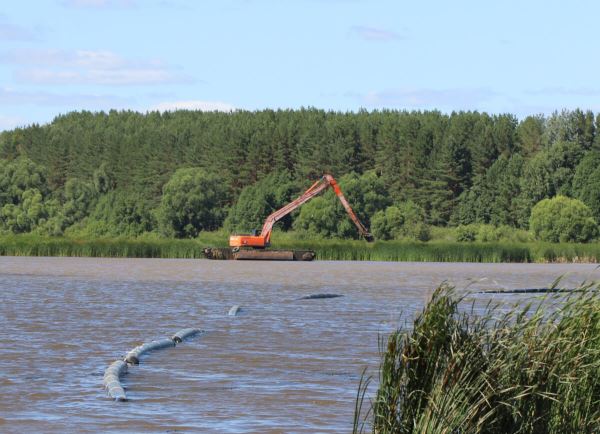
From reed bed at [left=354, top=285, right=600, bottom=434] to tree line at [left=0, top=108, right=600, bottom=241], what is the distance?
439 feet

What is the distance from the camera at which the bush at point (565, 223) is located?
458 feet

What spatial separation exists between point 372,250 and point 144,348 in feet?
259

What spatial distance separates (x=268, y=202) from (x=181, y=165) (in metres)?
22.5

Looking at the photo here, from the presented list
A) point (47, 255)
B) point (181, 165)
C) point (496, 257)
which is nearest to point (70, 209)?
point (181, 165)

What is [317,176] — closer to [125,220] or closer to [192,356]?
[125,220]

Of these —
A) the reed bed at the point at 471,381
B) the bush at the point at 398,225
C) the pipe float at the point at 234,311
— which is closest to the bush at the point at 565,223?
the bush at the point at 398,225

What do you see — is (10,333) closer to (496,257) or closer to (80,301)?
(80,301)

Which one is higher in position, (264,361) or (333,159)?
(333,159)

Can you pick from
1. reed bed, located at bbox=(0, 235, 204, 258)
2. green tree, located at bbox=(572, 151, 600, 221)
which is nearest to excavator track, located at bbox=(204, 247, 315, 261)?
reed bed, located at bbox=(0, 235, 204, 258)

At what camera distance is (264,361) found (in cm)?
2547

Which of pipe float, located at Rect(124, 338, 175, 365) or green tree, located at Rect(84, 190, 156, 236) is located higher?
green tree, located at Rect(84, 190, 156, 236)

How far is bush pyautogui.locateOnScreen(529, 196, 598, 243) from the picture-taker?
458 feet

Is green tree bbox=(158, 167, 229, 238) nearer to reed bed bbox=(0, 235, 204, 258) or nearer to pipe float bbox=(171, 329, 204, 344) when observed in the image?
reed bed bbox=(0, 235, 204, 258)

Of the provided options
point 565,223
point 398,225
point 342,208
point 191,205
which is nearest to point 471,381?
point 565,223
